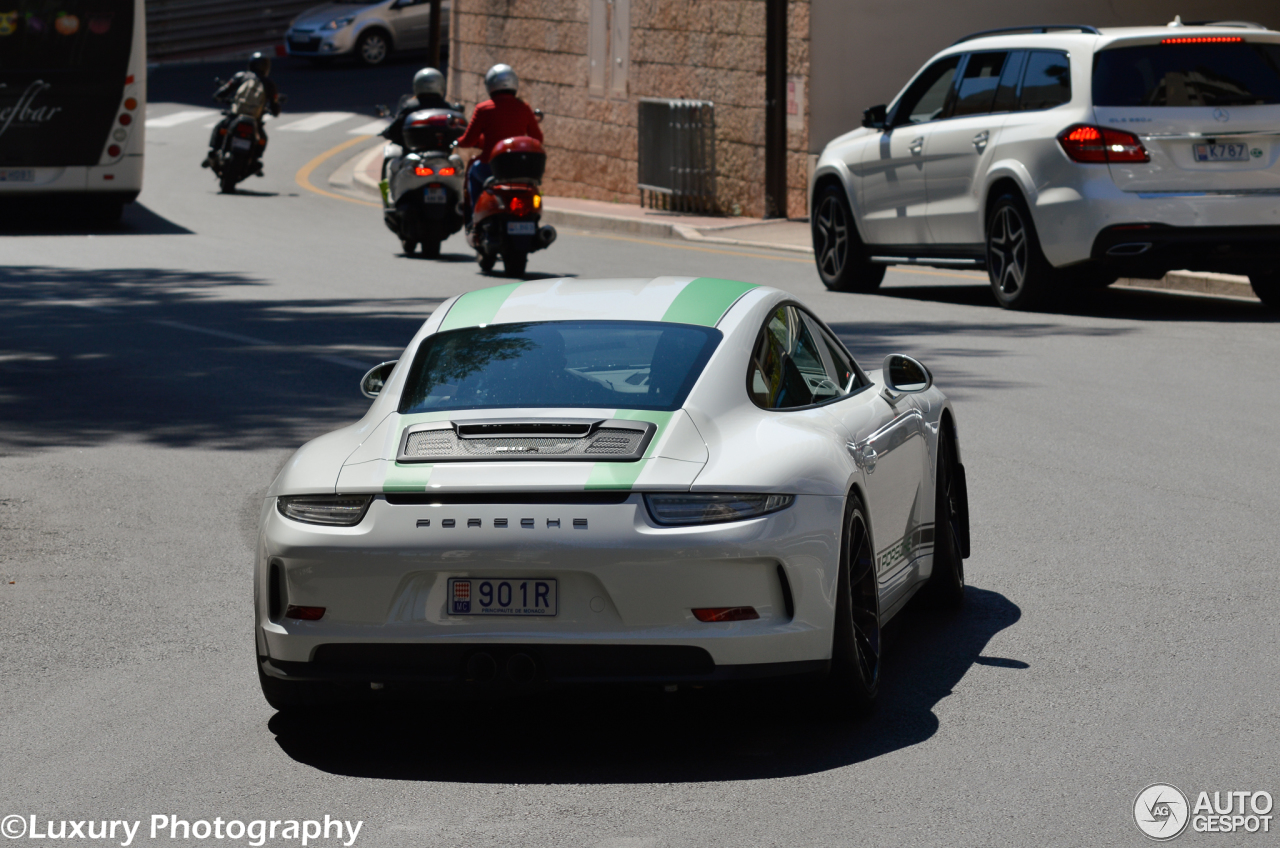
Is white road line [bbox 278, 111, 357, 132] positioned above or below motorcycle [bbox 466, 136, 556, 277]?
below

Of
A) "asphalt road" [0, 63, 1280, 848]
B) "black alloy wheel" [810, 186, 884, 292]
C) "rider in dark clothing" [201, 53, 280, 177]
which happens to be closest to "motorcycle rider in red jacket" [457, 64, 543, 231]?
"black alloy wheel" [810, 186, 884, 292]

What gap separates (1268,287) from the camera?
52.1 ft

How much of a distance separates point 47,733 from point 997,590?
337 centimetres

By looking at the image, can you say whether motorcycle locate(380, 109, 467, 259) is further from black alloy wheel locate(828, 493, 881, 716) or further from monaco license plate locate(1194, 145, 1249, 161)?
black alloy wheel locate(828, 493, 881, 716)

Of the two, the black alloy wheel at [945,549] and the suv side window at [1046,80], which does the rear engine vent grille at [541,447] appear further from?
the suv side window at [1046,80]

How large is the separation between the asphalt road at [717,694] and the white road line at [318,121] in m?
23.5

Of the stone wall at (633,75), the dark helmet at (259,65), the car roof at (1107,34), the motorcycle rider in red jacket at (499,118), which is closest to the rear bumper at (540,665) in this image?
the car roof at (1107,34)

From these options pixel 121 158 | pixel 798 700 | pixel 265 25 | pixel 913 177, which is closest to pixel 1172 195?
pixel 913 177

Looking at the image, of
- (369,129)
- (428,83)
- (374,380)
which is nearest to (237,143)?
(428,83)

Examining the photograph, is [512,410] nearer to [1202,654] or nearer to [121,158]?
[1202,654]

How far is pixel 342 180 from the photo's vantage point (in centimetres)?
3105

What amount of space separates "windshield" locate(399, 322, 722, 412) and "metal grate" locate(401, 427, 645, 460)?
0.19 meters

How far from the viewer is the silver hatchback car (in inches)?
1802

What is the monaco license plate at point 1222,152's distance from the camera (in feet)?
47.9
